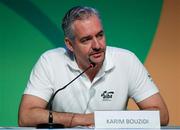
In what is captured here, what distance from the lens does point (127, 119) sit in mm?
1744

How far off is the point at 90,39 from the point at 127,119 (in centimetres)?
72

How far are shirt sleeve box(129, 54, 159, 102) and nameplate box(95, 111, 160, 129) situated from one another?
0.67 m

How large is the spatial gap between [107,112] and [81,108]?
2.23 feet

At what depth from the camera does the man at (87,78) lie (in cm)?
232

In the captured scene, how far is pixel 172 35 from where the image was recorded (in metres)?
3.16

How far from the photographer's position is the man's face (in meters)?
2.30

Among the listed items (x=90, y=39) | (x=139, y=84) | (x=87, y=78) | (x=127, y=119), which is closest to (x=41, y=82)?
(x=87, y=78)

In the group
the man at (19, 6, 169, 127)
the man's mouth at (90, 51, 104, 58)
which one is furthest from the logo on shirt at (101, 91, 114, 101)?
the man's mouth at (90, 51, 104, 58)

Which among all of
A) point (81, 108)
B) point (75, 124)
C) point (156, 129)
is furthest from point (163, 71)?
point (156, 129)

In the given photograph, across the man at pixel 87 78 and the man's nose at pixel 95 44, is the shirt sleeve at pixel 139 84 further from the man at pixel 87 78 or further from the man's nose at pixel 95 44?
the man's nose at pixel 95 44

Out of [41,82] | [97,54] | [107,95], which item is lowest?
[107,95]

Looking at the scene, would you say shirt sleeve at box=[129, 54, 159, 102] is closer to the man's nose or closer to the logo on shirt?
the logo on shirt

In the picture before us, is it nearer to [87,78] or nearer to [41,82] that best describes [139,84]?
Result: [87,78]

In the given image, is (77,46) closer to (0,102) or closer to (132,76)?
(132,76)
